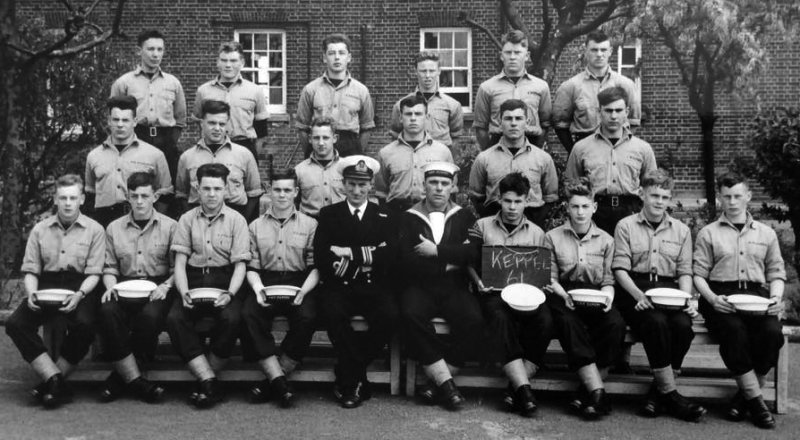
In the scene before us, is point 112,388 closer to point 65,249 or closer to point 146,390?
point 146,390

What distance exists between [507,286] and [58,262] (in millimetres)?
3348

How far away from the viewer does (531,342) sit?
614 cm

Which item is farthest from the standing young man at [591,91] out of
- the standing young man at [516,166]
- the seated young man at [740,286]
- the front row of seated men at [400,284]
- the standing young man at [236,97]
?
the standing young man at [236,97]

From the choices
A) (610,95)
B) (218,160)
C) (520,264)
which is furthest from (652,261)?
(218,160)

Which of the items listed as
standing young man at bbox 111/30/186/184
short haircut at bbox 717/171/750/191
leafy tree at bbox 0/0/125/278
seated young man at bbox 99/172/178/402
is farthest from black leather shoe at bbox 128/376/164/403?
leafy tree at bbox 0/0/125/278

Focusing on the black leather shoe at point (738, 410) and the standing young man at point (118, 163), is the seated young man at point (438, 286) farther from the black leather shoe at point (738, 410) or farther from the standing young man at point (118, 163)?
the standing young man at point (118, 163)

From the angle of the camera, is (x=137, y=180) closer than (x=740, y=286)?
No

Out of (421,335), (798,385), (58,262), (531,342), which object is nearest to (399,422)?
(421,335)

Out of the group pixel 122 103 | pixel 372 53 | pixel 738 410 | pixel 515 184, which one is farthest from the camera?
pixel 372 53

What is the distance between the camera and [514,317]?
619cm

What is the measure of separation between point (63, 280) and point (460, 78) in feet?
37.6

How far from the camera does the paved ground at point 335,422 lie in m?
5.52

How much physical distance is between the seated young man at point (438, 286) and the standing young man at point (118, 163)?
2283 mm

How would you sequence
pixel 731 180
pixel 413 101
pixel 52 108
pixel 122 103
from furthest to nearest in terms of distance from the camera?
pixel 52 108
pixel 413 101
pixel 122 103
pixel 731 180
